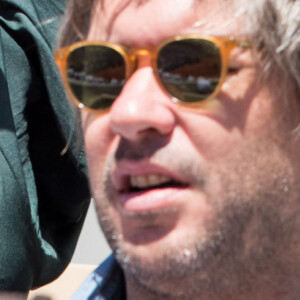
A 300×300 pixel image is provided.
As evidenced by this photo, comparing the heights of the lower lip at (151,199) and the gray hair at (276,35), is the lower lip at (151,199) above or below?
below

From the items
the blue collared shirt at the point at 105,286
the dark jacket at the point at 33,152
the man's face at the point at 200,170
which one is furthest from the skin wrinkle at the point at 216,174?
the dark jacket at the point at 33,152

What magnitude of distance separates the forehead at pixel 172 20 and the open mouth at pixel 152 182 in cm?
23

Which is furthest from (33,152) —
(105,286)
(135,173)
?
(135,173)

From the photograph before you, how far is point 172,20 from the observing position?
1440 millimetres

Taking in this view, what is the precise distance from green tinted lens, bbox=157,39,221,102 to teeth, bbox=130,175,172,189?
0.14 metres

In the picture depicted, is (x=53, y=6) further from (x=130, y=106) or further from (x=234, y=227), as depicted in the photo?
(x=234, y=227)

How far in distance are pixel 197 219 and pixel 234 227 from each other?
0.07 m

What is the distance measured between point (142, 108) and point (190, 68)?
11 centimetres

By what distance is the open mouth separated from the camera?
1.42 m

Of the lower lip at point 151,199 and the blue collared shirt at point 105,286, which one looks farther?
the blue collared shirt at point 105,286

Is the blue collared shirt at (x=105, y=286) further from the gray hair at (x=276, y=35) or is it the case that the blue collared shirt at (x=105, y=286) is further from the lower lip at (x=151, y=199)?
the gray hair at (x=276, y=35)

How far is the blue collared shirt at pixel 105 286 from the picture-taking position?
169cm

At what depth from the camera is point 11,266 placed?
6.51ft

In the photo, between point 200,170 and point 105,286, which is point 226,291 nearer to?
point 200,170
